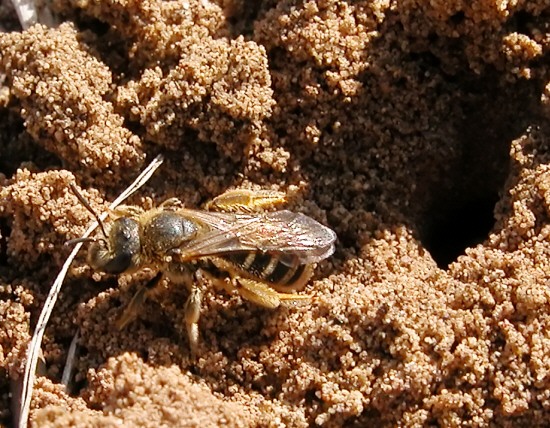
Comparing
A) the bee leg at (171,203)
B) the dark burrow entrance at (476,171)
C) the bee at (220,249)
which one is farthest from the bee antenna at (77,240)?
the dark burrow entrance at (476,171)

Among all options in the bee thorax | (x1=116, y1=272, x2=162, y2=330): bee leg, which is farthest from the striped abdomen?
(x1=116, y1=272, x2=162, y2=330): bee leg

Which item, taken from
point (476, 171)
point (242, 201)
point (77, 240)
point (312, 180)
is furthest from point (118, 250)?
point (476, 171)

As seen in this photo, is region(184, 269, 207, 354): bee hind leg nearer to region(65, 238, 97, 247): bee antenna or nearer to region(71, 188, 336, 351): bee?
region(71, 188, 336, 351): bee

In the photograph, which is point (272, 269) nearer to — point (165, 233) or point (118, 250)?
point (165, 233)

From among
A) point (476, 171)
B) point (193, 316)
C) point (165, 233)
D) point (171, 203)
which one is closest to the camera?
point (193, 316)

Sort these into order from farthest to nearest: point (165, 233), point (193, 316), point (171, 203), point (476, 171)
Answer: point (476, 171), point (171, 203), point (165, 233), point (193, 316)

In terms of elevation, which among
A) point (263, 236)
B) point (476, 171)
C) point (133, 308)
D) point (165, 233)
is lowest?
point (133, 308)

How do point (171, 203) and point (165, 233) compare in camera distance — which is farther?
point (171, 203)
